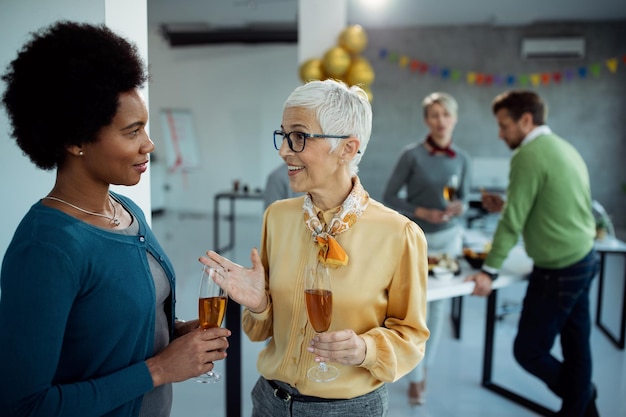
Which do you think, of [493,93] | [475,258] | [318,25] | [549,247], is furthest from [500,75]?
[549,247]

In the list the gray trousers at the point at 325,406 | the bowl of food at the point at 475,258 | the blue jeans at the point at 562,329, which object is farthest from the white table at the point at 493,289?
the gray trousers at the point at 325,406

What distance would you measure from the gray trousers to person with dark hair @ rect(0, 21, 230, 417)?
33cm

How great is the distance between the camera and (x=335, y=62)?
14.0 ft

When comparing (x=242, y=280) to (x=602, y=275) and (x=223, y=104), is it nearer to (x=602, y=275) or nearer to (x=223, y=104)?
(x=602, y=275)

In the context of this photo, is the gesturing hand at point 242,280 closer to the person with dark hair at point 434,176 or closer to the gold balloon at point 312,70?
the person with dark hair at point 434,176

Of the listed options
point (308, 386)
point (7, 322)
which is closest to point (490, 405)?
point (308, 386)

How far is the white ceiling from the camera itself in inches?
289

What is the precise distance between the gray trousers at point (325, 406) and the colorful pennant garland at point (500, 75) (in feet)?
26.2

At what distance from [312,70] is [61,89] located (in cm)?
340

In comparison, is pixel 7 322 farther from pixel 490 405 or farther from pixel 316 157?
pixel 490 405

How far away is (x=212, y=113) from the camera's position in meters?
10.0

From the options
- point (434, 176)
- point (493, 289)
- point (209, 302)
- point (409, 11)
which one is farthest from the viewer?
point (409, 11)

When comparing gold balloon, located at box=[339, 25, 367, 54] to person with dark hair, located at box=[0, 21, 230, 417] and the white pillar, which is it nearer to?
the white pillar

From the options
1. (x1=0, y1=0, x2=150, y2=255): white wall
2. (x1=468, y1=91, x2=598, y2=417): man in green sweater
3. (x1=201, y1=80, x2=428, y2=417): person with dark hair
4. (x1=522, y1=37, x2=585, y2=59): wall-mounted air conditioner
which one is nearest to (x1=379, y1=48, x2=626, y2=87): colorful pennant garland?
(x1=522, y1=37, x2=585, y2=59): wall-mounted air conditioner
